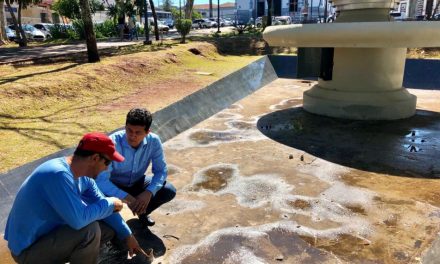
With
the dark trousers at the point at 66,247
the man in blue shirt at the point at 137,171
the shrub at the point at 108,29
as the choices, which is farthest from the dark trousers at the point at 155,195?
the shrub at the point at 108,29

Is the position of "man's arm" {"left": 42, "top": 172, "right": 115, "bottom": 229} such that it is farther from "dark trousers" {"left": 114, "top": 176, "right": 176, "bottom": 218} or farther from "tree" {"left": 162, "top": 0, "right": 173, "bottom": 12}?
"tree" {"left": 162, "top": 0, "right": 173, "bottom": 12}

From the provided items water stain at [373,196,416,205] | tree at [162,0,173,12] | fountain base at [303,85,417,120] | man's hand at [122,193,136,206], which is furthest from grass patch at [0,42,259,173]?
tree at [162,0,173,12]

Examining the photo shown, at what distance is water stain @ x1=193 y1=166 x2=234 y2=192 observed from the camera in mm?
4867

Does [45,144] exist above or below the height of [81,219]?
below

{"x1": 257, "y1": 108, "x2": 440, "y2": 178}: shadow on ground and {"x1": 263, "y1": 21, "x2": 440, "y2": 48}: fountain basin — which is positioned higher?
{"x1": 263, "y1": 21, "x2": 440, "y2": 48}: fountain basin

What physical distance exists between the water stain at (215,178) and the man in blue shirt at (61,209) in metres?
2.33

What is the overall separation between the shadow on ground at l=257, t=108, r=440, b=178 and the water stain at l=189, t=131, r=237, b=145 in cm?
71

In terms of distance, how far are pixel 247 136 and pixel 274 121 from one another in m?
1.23

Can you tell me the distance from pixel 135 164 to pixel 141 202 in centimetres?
36

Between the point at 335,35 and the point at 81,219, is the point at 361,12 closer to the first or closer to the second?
the point at 335,35

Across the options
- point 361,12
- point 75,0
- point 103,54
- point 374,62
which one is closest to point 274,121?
point 374,62

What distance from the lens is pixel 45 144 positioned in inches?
217

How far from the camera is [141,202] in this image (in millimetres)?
3236

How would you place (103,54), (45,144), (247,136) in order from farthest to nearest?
(103,54) < (247,136) < (45,144)
